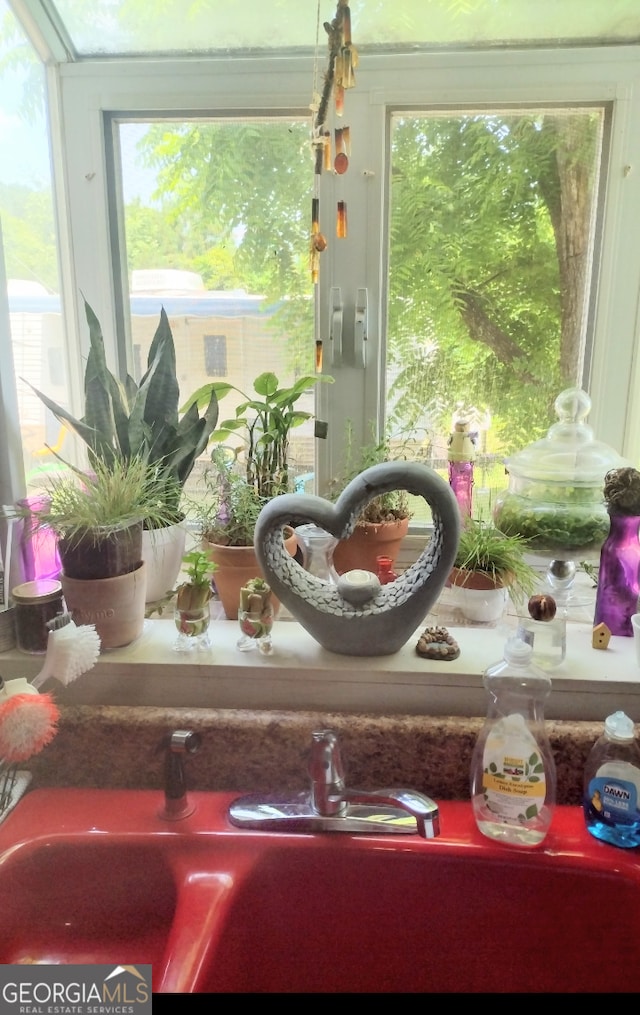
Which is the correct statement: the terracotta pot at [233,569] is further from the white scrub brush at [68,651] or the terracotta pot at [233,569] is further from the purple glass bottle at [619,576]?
the purple glass bottle at [619,576]

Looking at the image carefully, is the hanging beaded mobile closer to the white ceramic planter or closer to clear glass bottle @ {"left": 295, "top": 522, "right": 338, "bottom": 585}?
clear glass bottle @ {"left": 295, "top": 522, "right": 338, "bottom": 585}

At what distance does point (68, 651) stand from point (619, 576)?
733 millimetres

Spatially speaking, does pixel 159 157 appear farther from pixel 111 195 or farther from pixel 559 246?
pixel 559 246

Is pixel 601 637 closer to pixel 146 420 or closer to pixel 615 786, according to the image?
pixel 615 786

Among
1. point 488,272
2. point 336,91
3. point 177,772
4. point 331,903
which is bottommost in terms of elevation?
point 331,903

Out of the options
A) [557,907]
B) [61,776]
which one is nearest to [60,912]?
[61,776]

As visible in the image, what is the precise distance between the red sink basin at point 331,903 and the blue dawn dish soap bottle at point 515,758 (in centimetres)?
2

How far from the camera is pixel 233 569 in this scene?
1.03m

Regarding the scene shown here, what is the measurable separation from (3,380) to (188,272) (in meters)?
0.42

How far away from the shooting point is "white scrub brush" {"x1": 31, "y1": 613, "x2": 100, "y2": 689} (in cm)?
83

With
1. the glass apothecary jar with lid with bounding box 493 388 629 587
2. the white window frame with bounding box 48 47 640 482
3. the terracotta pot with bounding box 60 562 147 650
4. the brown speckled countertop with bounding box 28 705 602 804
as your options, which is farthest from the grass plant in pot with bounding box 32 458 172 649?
the glass apothecary jar with lid with bounding box 493 388 629 587

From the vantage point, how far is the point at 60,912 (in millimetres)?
833

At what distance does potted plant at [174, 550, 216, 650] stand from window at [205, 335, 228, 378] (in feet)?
1.52
